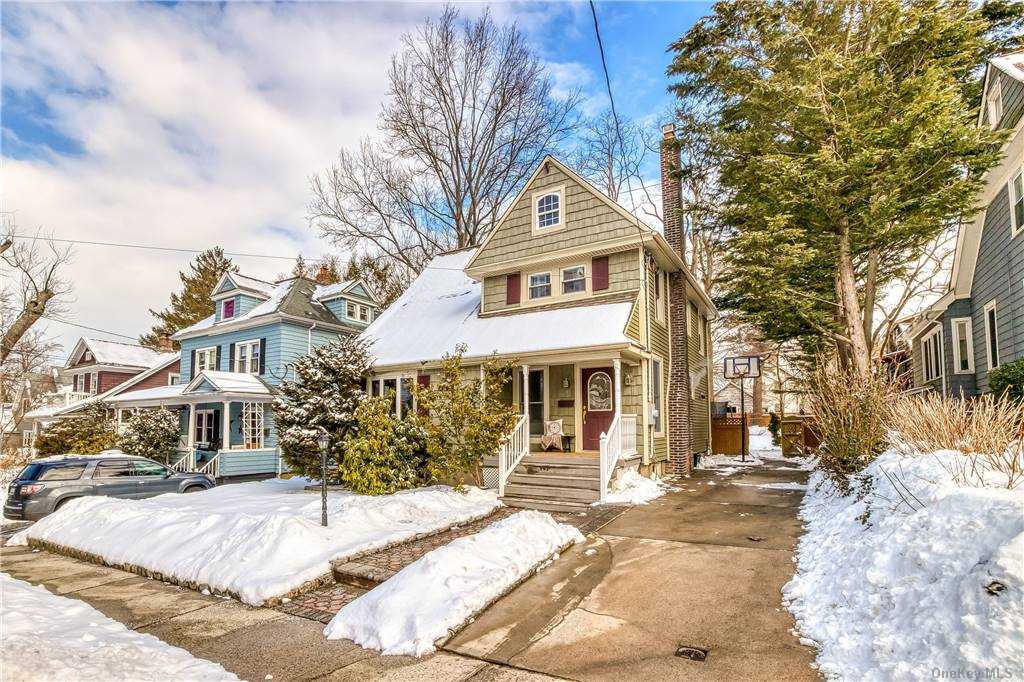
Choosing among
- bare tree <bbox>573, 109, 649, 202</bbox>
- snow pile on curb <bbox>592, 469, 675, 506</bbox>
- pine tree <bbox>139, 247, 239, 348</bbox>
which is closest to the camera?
snow pile on curb <bbox>592, 469, 675, 506</bbox>

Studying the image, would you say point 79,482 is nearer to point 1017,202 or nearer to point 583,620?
point 583,620

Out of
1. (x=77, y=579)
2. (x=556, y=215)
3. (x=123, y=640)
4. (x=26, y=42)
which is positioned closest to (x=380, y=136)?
(x=556, y=215)

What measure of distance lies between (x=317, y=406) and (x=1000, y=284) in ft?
55.7

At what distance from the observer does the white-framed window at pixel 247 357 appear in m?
22.4

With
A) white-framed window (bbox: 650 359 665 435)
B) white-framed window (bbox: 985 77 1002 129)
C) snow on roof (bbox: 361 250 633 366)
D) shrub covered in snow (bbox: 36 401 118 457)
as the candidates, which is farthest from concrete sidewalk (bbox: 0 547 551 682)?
white-framed window (bbox: 985 77 1002 129)

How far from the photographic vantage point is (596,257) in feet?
46.0

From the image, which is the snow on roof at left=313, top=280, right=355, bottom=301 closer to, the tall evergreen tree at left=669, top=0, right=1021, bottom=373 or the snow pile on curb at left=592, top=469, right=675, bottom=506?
the tall evergreen tree at left=669, top=0, right=1021, bottom=373

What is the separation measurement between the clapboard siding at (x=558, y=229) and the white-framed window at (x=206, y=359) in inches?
622

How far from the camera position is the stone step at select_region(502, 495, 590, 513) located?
1008 centimetres

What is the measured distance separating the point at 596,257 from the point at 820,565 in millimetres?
9647

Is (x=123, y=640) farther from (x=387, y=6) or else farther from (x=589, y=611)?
(x=387, y=6)

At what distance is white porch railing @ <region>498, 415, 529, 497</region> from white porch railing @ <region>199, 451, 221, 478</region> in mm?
12369

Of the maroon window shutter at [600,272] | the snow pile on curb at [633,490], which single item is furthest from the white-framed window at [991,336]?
the maroon window shutter at [600,272]

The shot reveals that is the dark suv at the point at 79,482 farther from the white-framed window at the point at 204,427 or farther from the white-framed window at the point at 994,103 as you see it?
the white-framed window at the point at 994,103
